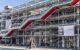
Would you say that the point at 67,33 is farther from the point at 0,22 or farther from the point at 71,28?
the point at 0,22

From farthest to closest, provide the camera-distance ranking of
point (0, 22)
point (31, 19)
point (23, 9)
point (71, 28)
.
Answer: point (0, 22)
point (23, 9)
point (31, 19)
point (71, 28)

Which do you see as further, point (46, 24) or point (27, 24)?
point (27, 24)

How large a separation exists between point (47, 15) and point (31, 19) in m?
3.09

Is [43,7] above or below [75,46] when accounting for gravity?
above

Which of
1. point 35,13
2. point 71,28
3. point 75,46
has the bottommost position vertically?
point 75,46

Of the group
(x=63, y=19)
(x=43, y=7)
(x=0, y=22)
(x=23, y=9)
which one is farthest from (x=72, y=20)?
(x=0, y=22)

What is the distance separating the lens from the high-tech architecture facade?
3038 centimetres

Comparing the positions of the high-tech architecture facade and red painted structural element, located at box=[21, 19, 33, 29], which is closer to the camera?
the high-tech architecture facade

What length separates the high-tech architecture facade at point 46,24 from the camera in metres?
30.4

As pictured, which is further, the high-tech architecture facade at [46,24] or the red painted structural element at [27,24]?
the red painted structural element at [27,24]

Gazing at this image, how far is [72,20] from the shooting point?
31266 millimetres

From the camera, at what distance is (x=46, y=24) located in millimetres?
35125

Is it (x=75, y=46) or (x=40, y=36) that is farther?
(x=40, y=36)

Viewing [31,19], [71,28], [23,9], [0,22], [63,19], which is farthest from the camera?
[0,22]
